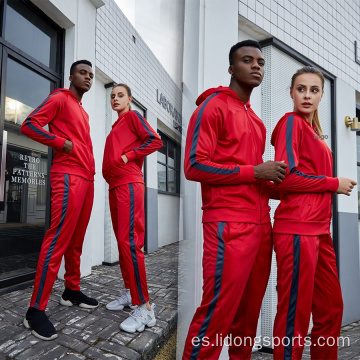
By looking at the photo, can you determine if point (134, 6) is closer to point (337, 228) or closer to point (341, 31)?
point (341, 31)

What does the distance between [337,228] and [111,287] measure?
2114 millimetres

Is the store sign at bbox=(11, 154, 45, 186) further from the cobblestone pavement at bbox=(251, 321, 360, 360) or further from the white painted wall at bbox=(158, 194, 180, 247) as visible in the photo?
the cobblestone pavement at bbox=(251, 321, 360, 360)

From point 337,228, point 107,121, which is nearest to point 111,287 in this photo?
point 107,121

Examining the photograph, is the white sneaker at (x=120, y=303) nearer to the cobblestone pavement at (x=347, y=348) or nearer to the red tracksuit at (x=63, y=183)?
the red tracksuit at (x=63, y=183)

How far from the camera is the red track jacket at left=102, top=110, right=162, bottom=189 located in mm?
2021

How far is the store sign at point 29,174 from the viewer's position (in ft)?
8.70

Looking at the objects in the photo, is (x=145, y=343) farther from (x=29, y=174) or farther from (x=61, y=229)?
(x=29, y=174)

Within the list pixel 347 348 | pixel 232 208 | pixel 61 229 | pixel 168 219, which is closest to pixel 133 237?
pixel 168 219

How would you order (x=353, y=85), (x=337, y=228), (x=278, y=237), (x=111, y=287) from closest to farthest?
(x=278, y=237)
(x=111, y=287)
(x=337, y=228)
(x=353, y=85)

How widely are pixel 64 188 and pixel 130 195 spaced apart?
42cm

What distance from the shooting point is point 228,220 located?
1.17 meters

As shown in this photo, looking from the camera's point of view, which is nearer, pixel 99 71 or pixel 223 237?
pixel 223 237

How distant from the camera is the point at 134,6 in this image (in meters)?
1.89

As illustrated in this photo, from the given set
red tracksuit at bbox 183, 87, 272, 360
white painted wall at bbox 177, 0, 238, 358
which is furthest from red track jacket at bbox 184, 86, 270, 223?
white painted wall at bbox 177, 0, 238, 358
